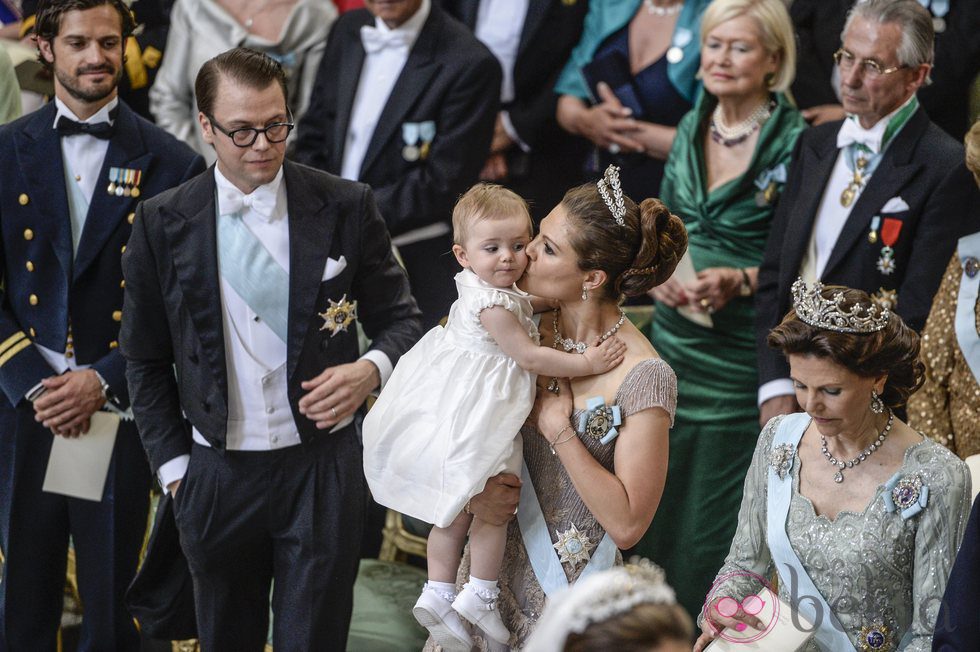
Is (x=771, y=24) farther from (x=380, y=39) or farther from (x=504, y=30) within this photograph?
(x=380, y=39)

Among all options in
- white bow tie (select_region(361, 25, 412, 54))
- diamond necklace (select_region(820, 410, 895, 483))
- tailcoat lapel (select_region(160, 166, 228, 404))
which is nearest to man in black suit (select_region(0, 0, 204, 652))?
tailcoat lapel (select_region(160, 166, 228, 404))

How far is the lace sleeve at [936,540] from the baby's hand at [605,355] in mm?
658

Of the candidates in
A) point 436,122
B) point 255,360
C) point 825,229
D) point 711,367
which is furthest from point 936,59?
point 255,360

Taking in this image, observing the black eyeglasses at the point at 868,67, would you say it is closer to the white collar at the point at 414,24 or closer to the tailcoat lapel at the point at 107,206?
the white collar at the point at 414,24

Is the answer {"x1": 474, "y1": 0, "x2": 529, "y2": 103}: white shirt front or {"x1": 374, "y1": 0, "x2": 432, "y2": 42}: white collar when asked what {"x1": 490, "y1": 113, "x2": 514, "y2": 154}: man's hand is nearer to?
{"x1": 474, "y1": 0, "x2": 529, "y2": 103}: white shirt front

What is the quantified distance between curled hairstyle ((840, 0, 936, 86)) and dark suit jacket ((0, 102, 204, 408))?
203 cm

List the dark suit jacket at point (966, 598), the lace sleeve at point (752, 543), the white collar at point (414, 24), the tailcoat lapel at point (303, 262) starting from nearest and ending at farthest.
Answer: the dark suit jacket at point (966, 598), the lace sleeve at point (752, 543), the tailcoat lapel at point (303, 262), the white collar at point (414, 24)

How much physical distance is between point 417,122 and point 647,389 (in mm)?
2349

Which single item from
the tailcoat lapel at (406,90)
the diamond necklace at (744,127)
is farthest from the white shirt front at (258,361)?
the diamond necklace at (744,127)

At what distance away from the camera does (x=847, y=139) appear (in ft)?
13.4

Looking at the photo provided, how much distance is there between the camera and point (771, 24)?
4.51 metres

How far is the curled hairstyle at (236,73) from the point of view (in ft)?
10.8

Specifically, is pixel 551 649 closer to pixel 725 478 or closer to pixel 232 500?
pixel 232 500

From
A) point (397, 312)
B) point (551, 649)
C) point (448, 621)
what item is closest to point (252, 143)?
point (397, 312)
